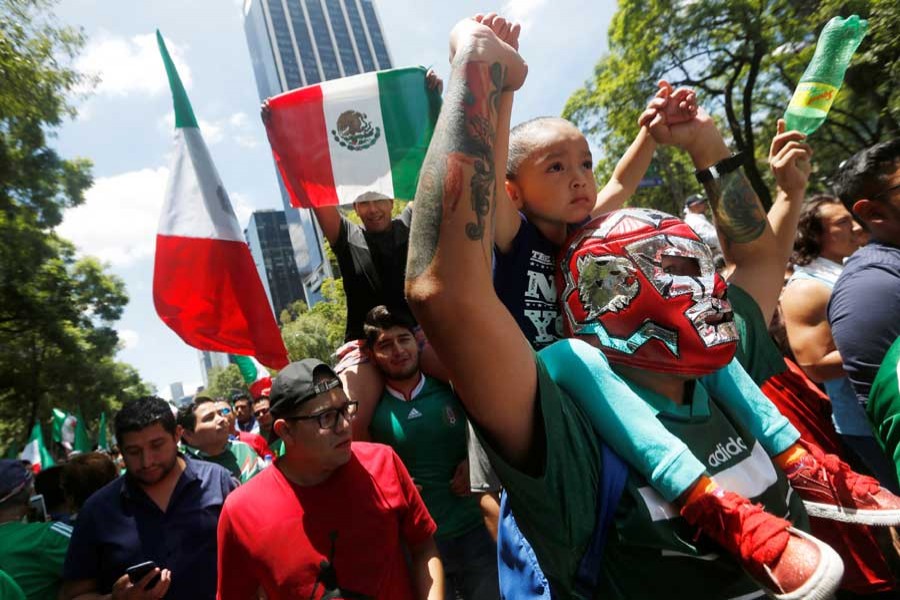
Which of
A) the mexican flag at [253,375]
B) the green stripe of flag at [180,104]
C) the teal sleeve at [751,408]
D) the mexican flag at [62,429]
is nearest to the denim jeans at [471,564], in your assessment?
the teal sleeve at [751,408]

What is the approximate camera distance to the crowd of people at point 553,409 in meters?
1.06

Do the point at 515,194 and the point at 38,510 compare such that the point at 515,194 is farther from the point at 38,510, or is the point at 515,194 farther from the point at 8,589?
the point at 38,510

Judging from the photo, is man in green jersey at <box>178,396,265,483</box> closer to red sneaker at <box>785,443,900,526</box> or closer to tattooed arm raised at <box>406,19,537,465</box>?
tattooed arm raised at <box>406,19,537,465</box>

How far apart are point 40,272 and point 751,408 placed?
1997 centimetres

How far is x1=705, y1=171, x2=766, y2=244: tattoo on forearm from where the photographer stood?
190 cm

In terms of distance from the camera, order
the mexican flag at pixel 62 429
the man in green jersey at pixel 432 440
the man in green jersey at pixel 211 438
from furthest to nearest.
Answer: the mexican flag at pixel 62 429 → the man in green jersey at pixel 211 438 → the man in green jersey at pixel 432 440

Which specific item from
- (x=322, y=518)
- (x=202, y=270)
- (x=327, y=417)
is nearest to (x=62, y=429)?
(x=202, y=270)

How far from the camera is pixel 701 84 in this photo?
15.8 meters

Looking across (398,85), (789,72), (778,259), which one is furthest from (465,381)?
(789,72)

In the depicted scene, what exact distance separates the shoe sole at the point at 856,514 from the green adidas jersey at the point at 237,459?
4463 mm

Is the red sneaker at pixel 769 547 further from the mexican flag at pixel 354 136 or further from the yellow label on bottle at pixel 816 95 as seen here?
the mexican flag at pixel 354 136

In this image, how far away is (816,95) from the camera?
7.34ft

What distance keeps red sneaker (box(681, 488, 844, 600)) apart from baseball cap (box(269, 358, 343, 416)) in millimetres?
1891

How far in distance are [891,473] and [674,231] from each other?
2397 mm
